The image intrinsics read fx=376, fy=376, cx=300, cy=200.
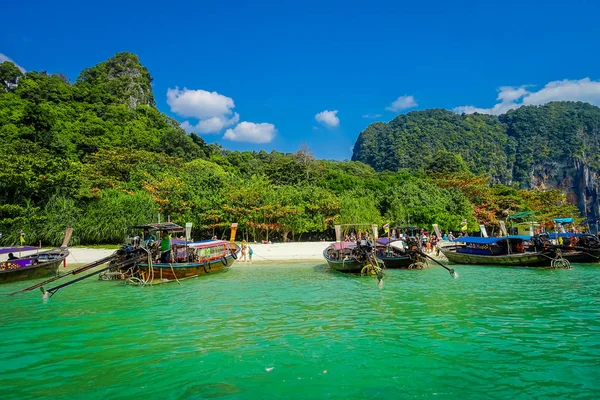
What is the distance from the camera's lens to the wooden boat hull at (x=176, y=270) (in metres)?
18.9

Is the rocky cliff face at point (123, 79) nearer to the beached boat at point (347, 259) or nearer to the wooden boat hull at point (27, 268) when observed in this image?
the wooden boat hull at point (27, 268)

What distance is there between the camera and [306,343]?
911cm

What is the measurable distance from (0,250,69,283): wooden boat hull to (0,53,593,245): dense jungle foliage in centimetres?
1214

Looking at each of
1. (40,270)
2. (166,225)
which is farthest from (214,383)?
(40,270)

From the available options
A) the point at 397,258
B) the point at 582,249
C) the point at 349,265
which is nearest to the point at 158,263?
the point at 349,265

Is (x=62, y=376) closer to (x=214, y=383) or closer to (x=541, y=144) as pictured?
(x=214, y=383)

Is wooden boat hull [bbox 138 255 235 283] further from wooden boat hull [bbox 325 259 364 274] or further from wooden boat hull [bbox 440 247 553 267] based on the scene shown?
wooden boat hull [bbox 440 247 553 267]

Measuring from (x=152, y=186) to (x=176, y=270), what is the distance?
2727cm

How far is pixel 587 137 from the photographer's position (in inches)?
5157

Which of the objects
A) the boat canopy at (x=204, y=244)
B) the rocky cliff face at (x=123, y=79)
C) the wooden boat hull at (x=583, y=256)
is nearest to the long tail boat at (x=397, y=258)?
the wooden boat hull at (x=583, y=256)

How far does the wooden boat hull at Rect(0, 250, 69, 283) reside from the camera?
65.3 feet

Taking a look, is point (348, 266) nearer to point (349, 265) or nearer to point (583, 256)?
point (349, 265)

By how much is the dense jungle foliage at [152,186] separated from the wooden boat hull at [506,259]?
15.8m

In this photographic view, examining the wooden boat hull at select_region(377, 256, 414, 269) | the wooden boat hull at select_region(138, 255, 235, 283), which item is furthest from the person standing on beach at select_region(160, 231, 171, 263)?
the wooden boat hull at select_region(377, 256, 414, 269)
